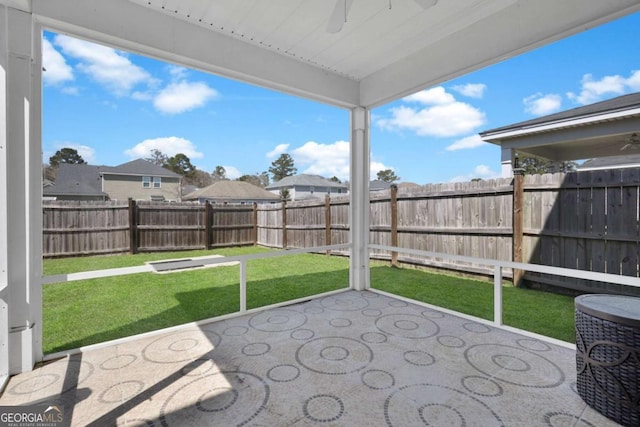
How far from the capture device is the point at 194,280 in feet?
15.0

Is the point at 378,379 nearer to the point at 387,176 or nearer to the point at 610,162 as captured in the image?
the point at 387,176

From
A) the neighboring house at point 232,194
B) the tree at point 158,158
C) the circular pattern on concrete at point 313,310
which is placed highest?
the tree at point 158,158

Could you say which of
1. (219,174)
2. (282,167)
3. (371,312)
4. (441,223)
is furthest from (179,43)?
Result: (441,223)

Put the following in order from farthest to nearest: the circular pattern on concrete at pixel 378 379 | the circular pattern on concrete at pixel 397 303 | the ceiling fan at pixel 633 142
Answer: the ceiling fan at pixel 633 142, the circular pattern on concrete at pixel 397 303, the circular pattern on concrete at pixel 378 379

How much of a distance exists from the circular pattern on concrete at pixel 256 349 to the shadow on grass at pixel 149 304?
0.99 metres

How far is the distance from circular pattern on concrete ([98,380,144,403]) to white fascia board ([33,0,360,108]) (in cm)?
245

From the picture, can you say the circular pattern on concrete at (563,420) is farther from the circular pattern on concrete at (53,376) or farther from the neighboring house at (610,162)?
the neighboring house at (610,162)

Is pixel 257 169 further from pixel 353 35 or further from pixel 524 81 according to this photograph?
pixel 524 81

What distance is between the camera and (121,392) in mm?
1800

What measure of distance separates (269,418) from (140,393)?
2.73 ft

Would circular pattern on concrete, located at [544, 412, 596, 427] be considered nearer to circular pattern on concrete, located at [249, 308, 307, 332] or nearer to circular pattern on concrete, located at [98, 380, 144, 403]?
circular pattern on concrete, located at [249, 308, 307, 332]

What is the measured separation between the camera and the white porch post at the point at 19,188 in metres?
1.93

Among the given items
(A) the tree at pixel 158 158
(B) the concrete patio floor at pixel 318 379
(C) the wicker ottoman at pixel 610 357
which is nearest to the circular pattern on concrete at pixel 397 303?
(B) the concrete patio floor at pixel 318 379

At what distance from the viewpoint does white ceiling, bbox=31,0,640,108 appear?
2.18m
